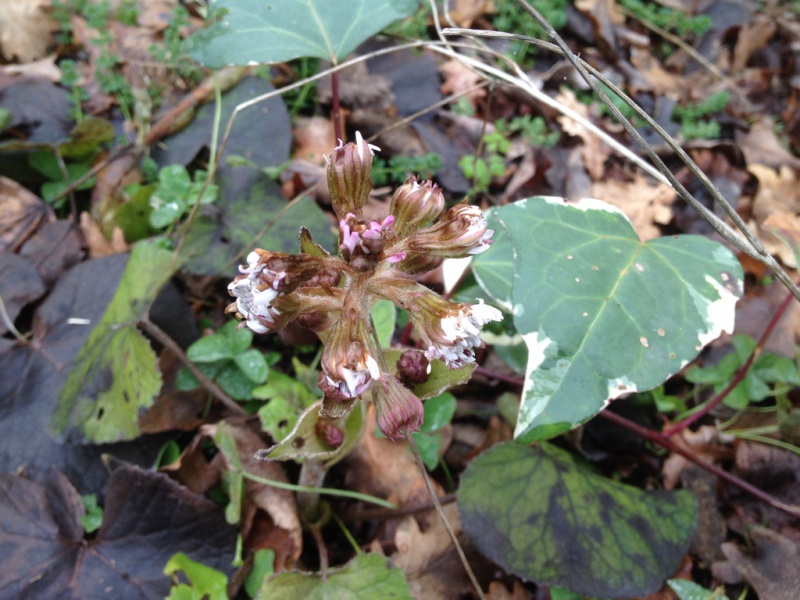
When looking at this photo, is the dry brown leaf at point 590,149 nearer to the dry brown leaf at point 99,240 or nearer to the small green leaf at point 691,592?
the small green leaf at point 691,592

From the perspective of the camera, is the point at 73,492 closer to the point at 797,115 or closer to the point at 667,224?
the point at 667,224

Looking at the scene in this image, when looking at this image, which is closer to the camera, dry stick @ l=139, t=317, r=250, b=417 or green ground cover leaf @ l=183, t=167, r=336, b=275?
dry stick @ l=139, t=317, r=250, b=417

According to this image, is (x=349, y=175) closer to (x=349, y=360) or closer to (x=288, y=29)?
(x=349, y=360)

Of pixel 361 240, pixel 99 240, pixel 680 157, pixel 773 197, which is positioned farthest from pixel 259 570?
pixel 773 197

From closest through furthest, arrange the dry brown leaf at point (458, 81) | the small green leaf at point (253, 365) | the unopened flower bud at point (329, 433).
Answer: the unopened flower bud at point (329, 433) → the small green leaf at point (253, 365) → the dry brown leaf at point (458, 81)

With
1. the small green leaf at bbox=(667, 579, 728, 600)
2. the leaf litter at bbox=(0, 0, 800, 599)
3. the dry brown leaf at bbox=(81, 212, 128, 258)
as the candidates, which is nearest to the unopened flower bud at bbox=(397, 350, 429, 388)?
the leaf litter at bbox=(0, 0, 800, 599)

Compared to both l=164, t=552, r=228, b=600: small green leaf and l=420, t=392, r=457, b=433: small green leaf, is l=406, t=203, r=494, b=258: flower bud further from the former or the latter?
l=164, t=552, r=228, b=600: small green leaf

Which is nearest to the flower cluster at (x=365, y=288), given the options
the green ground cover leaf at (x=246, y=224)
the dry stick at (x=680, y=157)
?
the dry stick at (x=680, y=157)
